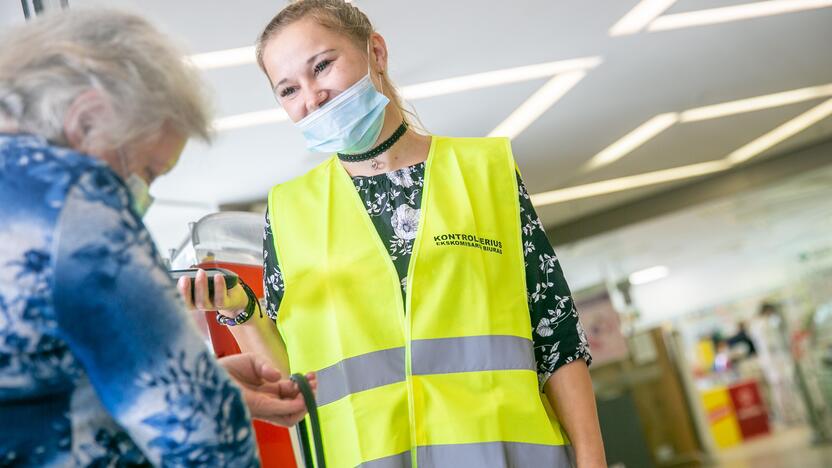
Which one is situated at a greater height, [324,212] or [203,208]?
[203,208]

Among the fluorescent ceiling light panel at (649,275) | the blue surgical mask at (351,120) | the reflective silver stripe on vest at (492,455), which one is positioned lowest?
the fluorescent ceiling light panel at (649,275)

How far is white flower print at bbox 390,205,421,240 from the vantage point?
1565 millimetres

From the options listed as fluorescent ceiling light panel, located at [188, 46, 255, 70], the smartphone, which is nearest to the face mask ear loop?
the smartphone

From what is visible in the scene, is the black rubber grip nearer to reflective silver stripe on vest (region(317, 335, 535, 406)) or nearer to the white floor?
reflective silver stripe on vest (region(317, 335, 535, 406))

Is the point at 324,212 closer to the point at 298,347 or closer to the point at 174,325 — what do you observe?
the point at 298,347

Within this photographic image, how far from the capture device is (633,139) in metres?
8.77

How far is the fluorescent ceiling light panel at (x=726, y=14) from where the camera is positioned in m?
5.96

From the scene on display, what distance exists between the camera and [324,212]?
1.59m

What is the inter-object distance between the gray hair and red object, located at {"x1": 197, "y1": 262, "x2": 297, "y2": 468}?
1.18 m

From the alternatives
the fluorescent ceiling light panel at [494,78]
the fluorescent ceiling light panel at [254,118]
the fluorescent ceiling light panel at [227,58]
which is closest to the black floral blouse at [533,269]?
the fluorescent ceiling light panel at [227,58]

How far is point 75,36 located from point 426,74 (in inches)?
196

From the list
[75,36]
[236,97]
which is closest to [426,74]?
[236,97]

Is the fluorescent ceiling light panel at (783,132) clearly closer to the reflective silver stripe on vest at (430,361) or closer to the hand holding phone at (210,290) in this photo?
the reflective silver stripe on vest at (430,361)

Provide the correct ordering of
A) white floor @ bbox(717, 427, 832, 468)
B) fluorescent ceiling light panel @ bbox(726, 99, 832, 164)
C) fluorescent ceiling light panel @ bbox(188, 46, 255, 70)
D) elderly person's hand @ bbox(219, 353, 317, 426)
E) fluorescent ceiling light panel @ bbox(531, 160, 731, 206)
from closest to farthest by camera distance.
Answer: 1. elderly person's hand @ bbox(219, 353, 317, 426)
2. fluorescent ceiling light panel @ bbox(188, 46, 255, 70)
3. white floor @ bbox(717, 427, 832, 468)
4. fluorescent ceiling light panel @ bbox(726, 99, 832, 164)
5. fluorescent ceiling light panel @ bbox(531, 160, 731, 206)
